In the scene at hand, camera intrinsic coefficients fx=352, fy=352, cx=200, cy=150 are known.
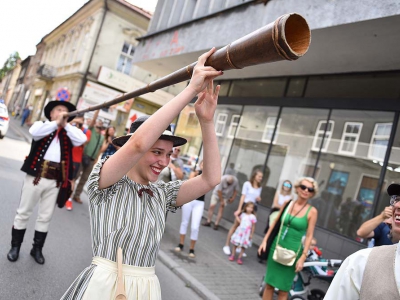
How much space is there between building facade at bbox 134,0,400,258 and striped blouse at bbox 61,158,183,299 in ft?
16.1

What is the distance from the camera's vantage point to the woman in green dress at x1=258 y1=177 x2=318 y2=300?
4457 millimetres

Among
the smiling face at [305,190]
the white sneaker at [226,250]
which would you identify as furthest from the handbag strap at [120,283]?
the white sneaker at [226,250]

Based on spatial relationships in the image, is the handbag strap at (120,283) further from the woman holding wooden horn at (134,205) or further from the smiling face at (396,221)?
the smiling face at (396,221)

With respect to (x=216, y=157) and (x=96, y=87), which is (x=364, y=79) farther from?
(x=96, y=87)

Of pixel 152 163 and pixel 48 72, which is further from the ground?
pixel 48 72

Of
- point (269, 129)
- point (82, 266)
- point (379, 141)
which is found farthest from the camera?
point (269, 129)

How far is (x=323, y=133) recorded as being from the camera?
911cm

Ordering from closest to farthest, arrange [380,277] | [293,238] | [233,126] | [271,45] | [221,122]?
[271,45] → [380,277] → [293,238] → [233,126] → [221,122]

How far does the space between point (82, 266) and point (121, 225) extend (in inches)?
134

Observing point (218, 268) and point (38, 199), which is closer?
point (38, 199)

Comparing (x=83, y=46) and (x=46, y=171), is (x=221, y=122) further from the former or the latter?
(x=83, y=46)

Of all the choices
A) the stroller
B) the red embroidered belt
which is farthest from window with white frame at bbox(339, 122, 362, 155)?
the red embroidered belt

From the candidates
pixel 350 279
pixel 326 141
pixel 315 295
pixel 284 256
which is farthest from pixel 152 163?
pixel 326 141

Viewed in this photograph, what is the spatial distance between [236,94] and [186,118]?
2.58m
